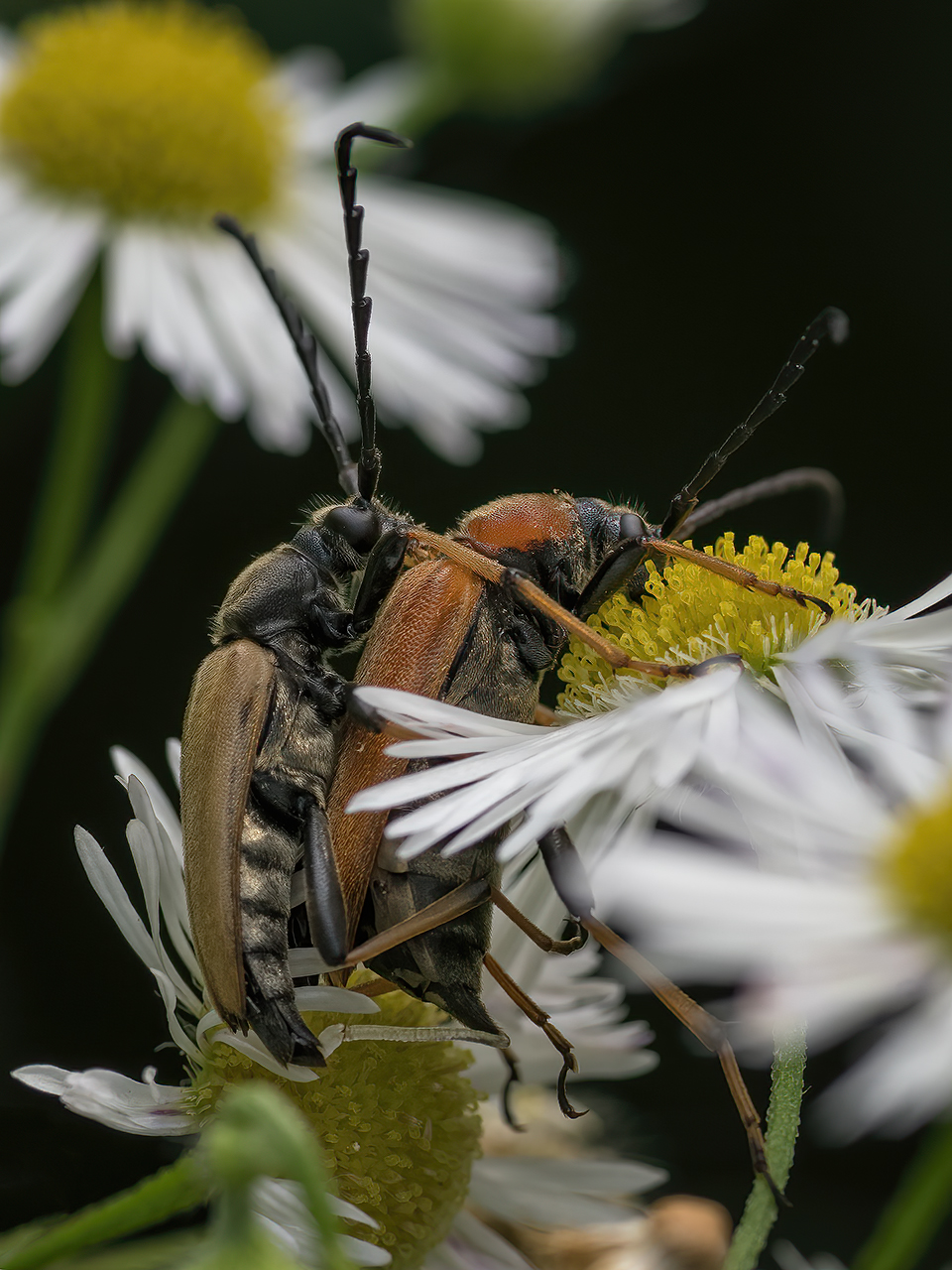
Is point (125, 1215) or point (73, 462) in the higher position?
point (73, 462)

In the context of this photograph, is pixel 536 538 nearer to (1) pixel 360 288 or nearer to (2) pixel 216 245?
(1) pixel 360 288

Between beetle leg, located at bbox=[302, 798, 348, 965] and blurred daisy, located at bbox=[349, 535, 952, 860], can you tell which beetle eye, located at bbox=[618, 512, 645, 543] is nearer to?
blurred daisy, located at bbox=[349, 535, 952, 860]

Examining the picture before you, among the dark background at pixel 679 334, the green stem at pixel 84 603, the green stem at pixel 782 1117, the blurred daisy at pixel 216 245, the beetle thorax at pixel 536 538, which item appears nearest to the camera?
the green stem at pixel 782 1117

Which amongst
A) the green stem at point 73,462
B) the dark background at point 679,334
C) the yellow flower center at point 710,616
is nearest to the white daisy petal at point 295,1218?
the yellow flower center at point 710,616

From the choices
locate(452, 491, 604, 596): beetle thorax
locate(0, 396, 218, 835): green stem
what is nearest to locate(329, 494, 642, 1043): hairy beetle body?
locate(452, 491, 604, 596): beetle thorax

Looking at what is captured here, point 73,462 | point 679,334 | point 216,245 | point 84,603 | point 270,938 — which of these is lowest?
point 270,938

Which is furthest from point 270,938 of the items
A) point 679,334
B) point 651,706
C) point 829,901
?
point 679,334

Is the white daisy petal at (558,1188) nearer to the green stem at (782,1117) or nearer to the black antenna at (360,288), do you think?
the green stem at (782,1117)
